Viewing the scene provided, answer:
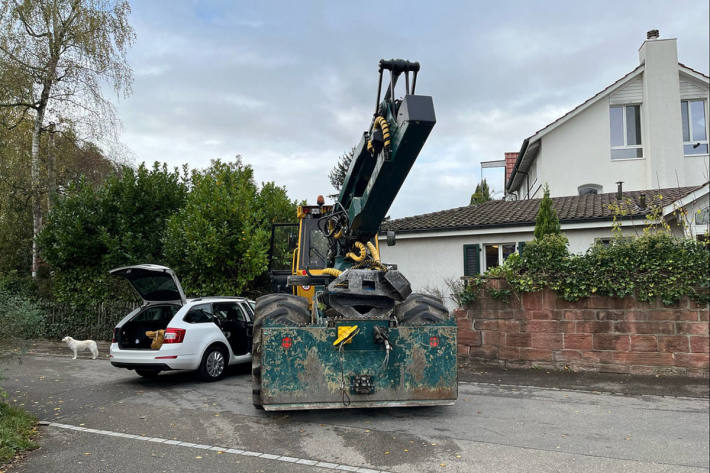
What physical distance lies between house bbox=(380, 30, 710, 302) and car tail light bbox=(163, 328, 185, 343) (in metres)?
7.51

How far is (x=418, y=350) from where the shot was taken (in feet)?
22.1

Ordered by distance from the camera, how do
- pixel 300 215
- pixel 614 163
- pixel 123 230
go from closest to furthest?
pixel 300 215 < pixel 123 230 < pixel 614 163

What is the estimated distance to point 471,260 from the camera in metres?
14.6

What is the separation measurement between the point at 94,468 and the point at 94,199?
1210 cm

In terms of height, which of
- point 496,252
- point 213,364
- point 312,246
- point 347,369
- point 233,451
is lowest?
point 233,451

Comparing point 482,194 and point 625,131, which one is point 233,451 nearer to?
point 625,131

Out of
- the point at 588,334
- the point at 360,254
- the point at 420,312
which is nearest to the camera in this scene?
the point at 420,312

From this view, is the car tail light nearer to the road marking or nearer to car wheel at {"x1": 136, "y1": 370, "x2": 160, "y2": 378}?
car wheel at {"x1": 136, "y1": 370, "x2": 160, "y2": 378}

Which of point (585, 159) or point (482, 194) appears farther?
point (482, 194)

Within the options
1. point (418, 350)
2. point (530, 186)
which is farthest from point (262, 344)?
point (530, 186)

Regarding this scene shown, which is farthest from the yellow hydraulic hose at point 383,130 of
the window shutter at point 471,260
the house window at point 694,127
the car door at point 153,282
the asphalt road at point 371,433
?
the house window at point 694,127

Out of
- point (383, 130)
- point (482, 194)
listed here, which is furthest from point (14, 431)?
point (482, 194)

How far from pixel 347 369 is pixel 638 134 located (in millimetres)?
16755

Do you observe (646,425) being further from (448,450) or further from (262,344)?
(262,344)
